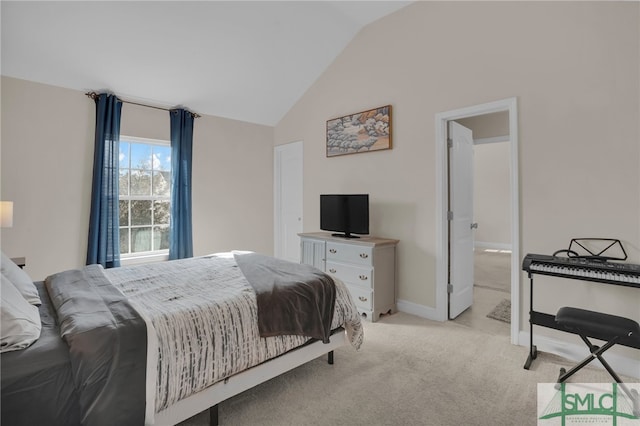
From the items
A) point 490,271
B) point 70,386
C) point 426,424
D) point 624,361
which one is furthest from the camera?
point 490,271

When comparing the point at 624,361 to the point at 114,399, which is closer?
the point at 114,399

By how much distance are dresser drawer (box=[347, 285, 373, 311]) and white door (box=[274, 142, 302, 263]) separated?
67.4 inches

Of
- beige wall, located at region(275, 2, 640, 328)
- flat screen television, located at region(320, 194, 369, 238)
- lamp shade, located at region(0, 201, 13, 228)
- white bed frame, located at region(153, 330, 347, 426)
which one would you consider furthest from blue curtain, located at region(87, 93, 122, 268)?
beige wall, located at region(275, 2, 640, 328)

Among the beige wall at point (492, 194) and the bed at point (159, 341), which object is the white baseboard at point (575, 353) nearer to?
the bed at point (159, 341)

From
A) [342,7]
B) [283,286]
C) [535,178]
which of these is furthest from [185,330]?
[342,7]

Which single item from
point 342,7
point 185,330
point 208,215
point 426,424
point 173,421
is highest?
point 342,7

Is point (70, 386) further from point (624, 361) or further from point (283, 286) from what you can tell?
point (624, 361)

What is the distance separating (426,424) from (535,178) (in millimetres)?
2104

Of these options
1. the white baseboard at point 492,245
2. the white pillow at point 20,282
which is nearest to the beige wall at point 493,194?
the white baseboard at point 492,245

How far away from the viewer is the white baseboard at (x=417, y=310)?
10.9 ft

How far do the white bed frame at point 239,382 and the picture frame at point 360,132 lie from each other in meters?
2.31

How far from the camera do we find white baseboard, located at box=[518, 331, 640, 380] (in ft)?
7.37

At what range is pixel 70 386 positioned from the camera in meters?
1.27

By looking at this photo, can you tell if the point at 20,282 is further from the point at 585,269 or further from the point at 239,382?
the point at 585,269
